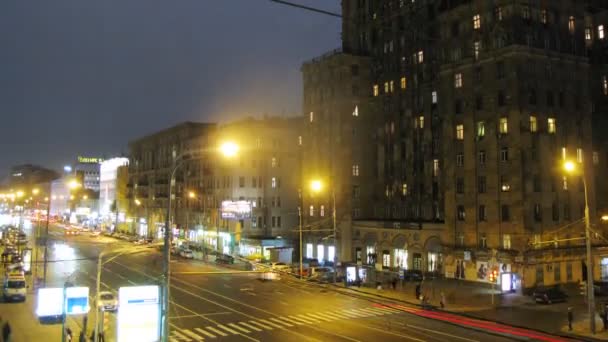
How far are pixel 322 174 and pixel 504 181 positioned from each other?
29.8m

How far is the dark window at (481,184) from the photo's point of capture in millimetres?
59312

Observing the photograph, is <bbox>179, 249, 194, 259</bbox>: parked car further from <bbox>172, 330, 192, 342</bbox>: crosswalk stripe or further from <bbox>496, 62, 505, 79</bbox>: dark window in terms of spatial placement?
<bbox>496, 62, 505, 79</bbox>: dark window

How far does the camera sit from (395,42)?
77.9 metres

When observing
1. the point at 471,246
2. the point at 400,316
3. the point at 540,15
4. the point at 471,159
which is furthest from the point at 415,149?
the point at 400,316

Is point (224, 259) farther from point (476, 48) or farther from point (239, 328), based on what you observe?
point (476, 48)

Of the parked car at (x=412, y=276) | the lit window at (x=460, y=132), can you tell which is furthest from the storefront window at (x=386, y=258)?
the lit window at (x=460, y=132)

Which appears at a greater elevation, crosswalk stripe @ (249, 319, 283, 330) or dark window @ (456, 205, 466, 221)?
dark window @ (456, 205, 466, 221)

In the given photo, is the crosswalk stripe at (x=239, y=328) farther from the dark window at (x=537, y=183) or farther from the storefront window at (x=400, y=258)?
the storefront window at (x=400, y=258)

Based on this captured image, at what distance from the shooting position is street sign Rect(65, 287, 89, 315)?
1041 inches

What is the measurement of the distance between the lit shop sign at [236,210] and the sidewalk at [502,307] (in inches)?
1197

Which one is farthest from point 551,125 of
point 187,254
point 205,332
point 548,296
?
point 187,254

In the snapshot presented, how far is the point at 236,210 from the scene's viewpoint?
269 feet

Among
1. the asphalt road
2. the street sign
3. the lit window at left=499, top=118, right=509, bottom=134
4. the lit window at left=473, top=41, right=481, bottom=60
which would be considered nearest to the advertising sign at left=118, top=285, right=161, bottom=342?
the asphalt road

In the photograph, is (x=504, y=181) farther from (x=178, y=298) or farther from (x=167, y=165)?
(x=167, y=165)
